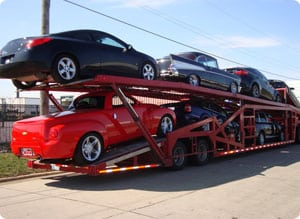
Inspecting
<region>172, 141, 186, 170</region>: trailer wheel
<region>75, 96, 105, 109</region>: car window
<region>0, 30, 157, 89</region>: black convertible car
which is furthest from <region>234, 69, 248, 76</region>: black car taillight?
<region>75, 96, 105, 109</region>: car window

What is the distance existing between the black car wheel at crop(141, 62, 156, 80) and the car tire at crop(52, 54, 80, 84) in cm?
239

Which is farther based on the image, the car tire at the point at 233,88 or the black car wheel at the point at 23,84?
the car tire at the point at 233,88

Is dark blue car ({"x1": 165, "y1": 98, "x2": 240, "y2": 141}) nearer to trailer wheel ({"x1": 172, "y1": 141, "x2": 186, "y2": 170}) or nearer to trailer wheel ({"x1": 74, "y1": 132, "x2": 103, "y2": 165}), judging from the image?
trailer wheel ({"x1": 172, "y1": 141, "x2": 186, "y2": 170})

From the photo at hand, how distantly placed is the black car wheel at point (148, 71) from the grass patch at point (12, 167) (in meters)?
3.92

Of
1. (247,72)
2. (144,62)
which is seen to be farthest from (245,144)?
(144,62)

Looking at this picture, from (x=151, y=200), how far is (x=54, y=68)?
133 inches

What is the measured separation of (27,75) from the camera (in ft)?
28.8

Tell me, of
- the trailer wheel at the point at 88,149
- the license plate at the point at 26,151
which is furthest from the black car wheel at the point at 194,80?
the license plate at the point at 26,151

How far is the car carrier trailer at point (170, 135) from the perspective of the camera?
9.41m

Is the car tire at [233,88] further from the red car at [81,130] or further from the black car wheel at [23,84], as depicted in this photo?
the black car wheel at [23,84]

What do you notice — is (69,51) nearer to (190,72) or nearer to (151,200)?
(151,200)

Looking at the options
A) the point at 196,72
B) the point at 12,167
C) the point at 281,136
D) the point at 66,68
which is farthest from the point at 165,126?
the point at 281,136

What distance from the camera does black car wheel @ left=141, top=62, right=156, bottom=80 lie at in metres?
10.9

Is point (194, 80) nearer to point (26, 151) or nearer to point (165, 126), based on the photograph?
point (165, 126)
